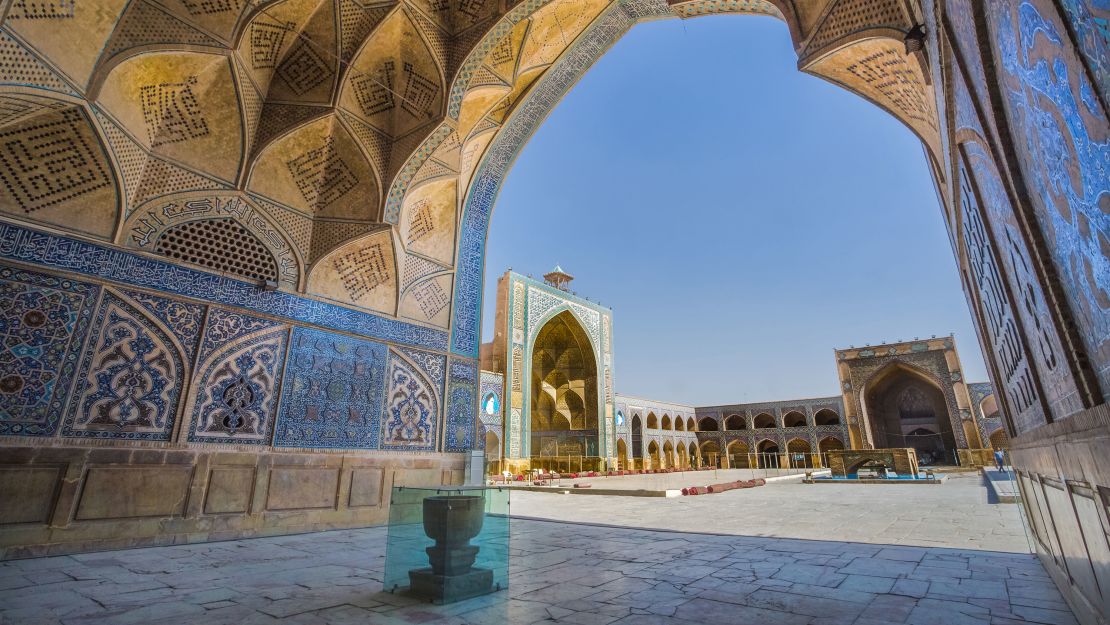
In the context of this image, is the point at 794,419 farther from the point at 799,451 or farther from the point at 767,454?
the point at 767,454

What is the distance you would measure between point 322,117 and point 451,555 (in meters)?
5.03

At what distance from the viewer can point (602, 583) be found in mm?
2660

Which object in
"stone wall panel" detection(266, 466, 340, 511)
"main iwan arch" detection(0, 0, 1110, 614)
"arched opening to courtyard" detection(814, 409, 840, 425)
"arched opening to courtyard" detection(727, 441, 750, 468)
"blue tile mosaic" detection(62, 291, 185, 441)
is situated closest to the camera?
"main iwan arch" detection(0, 0, 1110, 614)

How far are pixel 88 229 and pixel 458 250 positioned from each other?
379 centimetres

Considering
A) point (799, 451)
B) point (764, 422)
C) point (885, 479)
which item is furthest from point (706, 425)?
point (885, 479)

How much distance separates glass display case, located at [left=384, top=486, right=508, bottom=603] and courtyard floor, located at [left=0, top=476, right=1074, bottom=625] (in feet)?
0.33

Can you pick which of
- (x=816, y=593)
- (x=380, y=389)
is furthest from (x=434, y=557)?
(x=380, y=389)

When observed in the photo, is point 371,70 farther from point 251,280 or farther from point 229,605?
point 229,605

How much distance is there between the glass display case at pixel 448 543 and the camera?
2.44 meters

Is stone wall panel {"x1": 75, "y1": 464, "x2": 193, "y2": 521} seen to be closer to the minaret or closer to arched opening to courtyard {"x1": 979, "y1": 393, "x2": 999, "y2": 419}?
the minaret

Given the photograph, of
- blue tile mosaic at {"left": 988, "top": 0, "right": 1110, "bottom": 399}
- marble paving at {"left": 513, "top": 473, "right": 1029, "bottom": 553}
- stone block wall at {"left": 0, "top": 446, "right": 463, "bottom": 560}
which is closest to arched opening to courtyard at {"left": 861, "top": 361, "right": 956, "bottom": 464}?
marble paving at {"left": 513, "top": 473, "right": 1029, "bottom": 553}

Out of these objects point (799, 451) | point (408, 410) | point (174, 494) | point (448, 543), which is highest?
point (408, 410)

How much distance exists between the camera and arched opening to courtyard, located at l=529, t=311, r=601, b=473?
67.6 feet

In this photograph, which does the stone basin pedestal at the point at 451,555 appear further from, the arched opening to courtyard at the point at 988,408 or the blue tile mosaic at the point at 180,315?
the arched opening to courtyard at the point at 988,408
